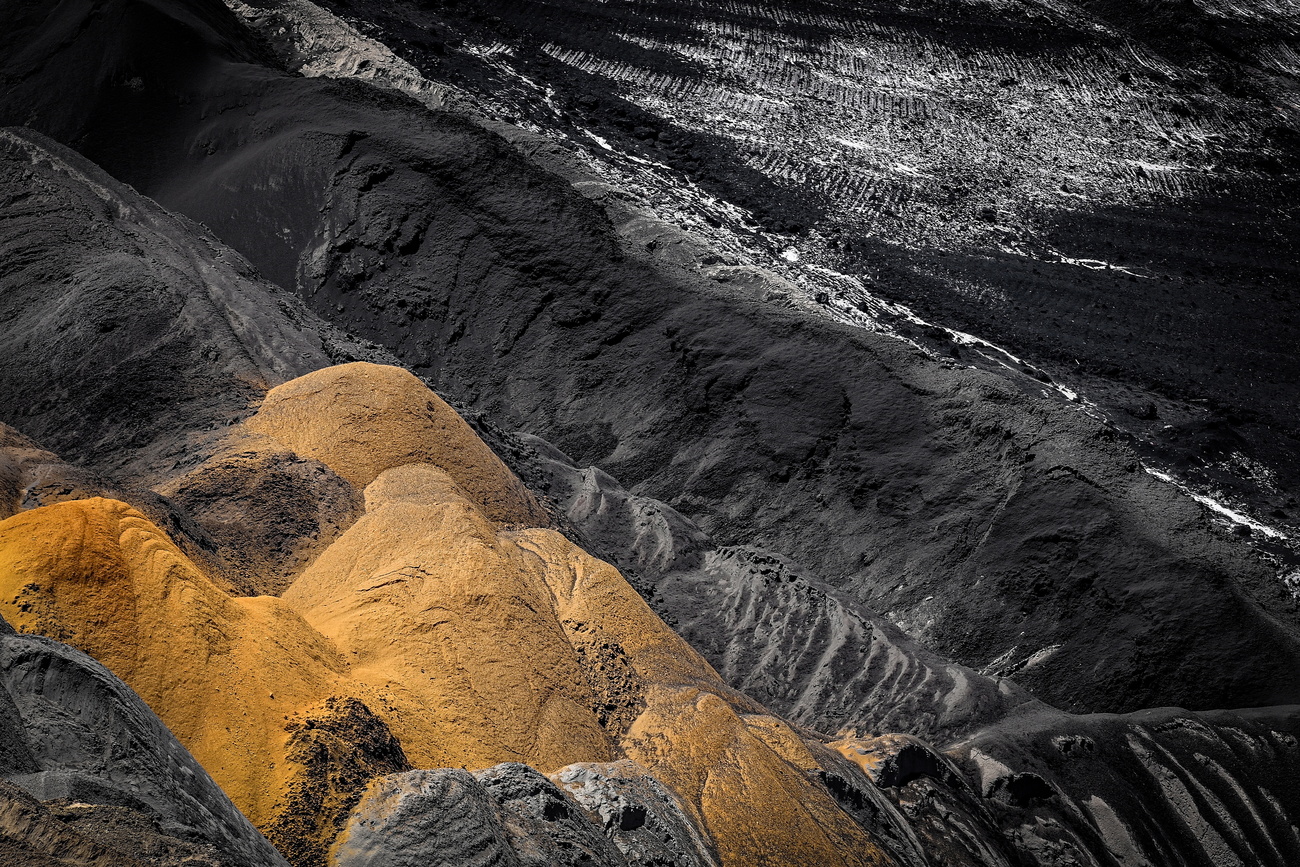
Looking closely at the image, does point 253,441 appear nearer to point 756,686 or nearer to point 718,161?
point 756,686

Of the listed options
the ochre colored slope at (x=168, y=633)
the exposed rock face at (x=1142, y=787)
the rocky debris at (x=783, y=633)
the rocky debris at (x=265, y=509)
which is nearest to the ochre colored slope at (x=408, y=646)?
the ochre colored slope at (x=168, y=633)

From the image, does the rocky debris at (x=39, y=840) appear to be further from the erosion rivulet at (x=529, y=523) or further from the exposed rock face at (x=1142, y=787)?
the exposed rock face at (x=1142, y=787)

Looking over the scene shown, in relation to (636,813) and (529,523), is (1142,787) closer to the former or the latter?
(636,813)

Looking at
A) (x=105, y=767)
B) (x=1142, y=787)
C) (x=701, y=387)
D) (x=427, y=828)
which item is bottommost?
(x=1142, y=787)

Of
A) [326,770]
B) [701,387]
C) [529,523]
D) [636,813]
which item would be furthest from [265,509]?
[701,387]

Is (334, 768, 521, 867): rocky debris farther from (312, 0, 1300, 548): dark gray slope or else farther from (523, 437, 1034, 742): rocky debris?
(312, 0, 1300, 548): dark gray slope
